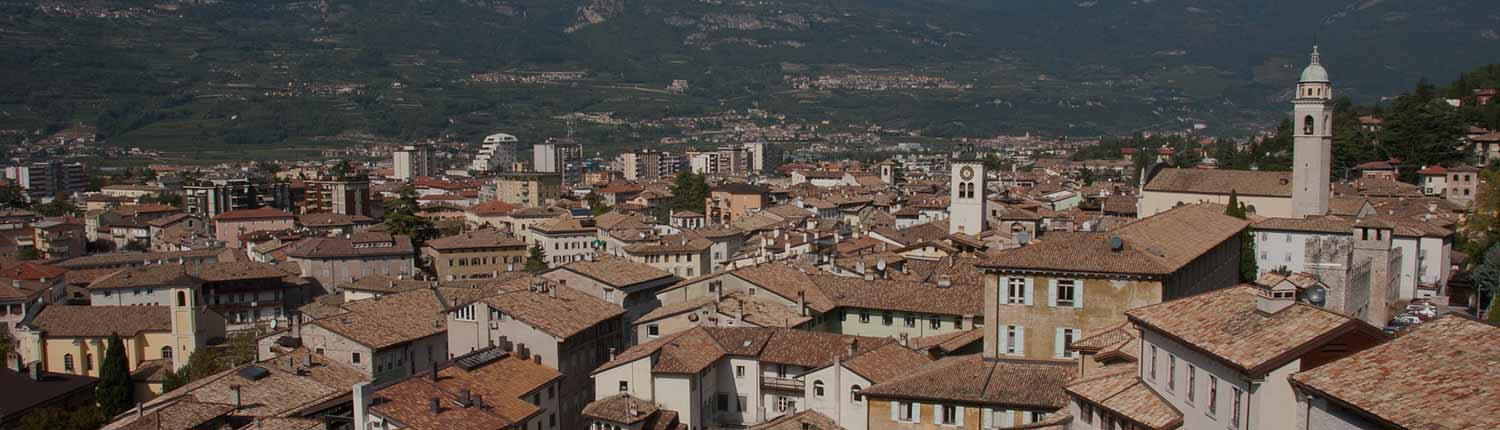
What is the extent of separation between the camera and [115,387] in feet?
140

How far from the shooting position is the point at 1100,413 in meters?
19.2

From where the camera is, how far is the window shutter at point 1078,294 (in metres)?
26.6

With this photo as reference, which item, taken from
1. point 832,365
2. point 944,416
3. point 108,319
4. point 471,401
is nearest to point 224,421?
point 471,401

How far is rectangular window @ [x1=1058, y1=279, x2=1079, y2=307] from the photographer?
26703 millimetres

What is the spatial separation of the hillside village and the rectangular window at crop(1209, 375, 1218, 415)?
0.06 meters

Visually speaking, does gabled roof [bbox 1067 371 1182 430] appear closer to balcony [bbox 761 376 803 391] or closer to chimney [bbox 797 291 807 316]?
balcony [bbox 761 376 803 391]

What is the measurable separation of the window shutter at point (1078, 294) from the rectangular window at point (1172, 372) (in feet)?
28.8

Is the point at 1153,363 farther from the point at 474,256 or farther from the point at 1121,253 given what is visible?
the point at 474,256

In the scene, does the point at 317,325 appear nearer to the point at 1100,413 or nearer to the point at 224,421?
the point at 224,421

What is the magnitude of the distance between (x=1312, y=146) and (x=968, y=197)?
52.0ft

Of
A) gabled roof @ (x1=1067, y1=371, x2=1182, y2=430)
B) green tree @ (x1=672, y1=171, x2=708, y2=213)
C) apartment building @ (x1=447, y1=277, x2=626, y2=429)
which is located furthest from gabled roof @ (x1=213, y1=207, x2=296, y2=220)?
gabled roof @ (x1=1067, y1=371, x2=1182, y2=430)

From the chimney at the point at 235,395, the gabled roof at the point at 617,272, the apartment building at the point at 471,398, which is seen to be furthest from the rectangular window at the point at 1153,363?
the gabled roof at the point at 617,272

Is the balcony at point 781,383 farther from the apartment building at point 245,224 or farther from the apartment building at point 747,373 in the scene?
the apartment building at point 245,224

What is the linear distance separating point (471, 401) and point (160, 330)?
28935 millimetres
